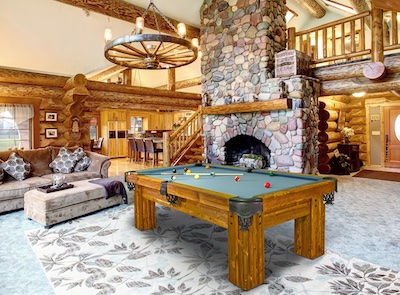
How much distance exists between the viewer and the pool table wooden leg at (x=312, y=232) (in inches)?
114

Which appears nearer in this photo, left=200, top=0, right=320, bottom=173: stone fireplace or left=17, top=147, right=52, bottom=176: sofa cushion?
left=17, top=147, right=52, bottom=176: sofa cushion

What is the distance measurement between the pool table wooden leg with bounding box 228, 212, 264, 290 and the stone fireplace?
141 inches

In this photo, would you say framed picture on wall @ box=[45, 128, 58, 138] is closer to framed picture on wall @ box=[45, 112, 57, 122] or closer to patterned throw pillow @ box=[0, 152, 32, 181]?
framed picture on wall @ box=[45, 112, 57, 122]

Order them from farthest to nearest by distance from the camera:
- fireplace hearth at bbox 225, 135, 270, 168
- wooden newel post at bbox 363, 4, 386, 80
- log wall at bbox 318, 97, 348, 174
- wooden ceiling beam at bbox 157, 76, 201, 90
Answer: wooden ceiling beam at bbox 157, 76, 201, 90
log wall at bbox 318, 97, 348, 174
fireplace hearth at bbox 225, 135, 270, 168
wooden newel post at bbox 363, 4, 386, 80

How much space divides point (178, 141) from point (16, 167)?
4.48 meters

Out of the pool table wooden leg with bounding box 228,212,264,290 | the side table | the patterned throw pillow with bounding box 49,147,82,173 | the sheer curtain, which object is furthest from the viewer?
the side table

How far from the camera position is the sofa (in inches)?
183

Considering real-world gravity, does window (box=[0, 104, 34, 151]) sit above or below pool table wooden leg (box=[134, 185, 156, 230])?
above

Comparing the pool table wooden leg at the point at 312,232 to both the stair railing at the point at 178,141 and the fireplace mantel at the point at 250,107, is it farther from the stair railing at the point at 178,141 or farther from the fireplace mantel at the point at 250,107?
the stair railing at the point at 178,141

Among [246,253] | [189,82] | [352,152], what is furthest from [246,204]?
[189,82]

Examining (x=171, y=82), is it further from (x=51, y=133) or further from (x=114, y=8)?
(x=51, y=133)

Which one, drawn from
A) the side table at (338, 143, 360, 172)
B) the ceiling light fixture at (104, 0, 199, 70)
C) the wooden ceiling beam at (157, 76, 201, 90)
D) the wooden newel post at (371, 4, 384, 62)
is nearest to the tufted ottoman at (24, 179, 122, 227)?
the ceiling light fixture at (104, 0, 199, 70)

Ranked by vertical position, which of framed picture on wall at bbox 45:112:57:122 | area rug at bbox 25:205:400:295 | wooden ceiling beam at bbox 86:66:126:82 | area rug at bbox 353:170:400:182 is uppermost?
wooden ceiling beam at bbox 86:66:126:82

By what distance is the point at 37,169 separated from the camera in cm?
563
